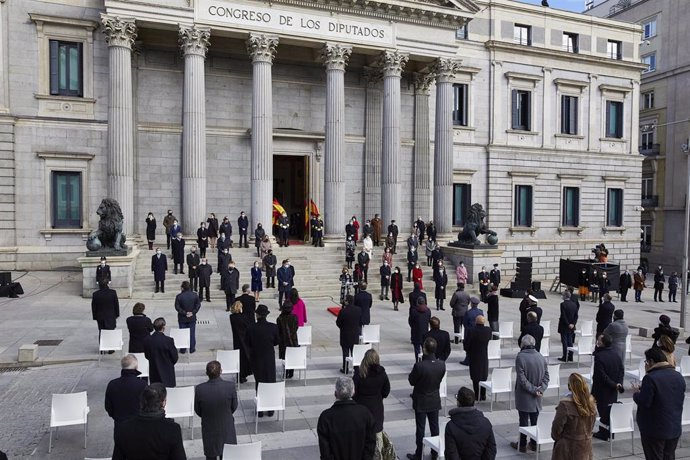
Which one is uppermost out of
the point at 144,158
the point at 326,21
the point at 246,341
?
the point at 326,21

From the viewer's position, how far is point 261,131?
26.6 meters

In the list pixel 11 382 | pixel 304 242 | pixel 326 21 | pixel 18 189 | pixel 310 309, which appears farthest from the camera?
pixel 304 242

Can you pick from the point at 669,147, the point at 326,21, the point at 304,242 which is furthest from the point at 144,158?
the point at 669,147

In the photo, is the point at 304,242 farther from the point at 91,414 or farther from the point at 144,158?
the point at 91,414

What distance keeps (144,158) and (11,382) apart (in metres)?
18.7

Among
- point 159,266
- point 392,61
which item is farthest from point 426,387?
point 392,61

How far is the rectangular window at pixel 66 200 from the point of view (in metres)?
26.4

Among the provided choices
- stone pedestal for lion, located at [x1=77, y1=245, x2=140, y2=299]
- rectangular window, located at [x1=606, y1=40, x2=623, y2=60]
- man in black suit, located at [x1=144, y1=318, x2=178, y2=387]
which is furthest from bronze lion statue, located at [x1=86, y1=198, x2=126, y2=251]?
rectangular window, located at [x1=606, y1=40, x2=623, y2=60]

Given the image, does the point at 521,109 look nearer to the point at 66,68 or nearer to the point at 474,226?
the point at 474,226

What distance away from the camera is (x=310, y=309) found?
2039cm

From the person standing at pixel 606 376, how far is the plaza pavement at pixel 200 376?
610 mm

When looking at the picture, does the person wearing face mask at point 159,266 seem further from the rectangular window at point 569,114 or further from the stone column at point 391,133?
the rectangular window at point 569,114

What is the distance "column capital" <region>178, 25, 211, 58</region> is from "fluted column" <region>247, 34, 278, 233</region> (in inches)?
86.1

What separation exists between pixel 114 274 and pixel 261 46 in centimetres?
1309
